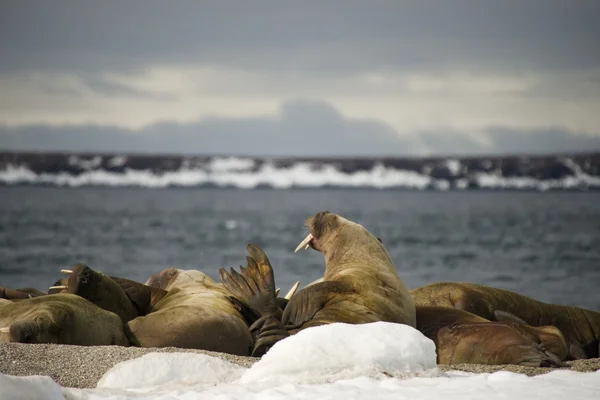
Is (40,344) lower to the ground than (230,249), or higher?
higher

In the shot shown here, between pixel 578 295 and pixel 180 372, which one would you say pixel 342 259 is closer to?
pixel 180 372

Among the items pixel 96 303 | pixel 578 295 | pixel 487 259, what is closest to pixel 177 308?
pixel 96 303

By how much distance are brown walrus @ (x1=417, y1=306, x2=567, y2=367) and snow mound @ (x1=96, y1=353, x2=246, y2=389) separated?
7.31ft

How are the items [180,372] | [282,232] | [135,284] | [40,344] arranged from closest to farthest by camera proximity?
1. [180,372]
2. [40,344]
3. [135,284]
4. [282,232]

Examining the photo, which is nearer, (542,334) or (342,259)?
(542,334)

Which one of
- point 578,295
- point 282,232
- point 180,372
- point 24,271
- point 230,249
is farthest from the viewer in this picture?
point 282,232

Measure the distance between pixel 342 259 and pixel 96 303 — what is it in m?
2.19

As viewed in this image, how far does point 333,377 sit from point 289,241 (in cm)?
3367

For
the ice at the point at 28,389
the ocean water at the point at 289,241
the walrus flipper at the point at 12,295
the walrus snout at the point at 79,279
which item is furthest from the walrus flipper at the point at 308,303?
the ocean water at the point at 289,241

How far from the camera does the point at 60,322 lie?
22.9 feet

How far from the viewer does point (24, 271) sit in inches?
→ 1069

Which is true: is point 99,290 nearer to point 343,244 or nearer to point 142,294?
point 142,294

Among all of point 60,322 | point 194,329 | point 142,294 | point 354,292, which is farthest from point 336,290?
point 60,322

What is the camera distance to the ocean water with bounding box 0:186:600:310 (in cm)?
2544
